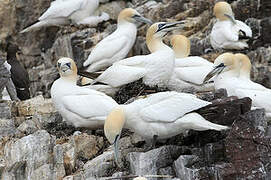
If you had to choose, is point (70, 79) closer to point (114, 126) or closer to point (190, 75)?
point (190, 75)

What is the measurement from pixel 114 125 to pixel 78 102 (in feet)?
5.15

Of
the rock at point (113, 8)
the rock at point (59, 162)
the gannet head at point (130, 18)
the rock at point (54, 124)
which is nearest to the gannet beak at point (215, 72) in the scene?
the rock at point (54, 124)

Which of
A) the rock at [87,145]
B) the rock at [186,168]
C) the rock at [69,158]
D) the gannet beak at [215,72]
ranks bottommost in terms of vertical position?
the rock at [87,145]

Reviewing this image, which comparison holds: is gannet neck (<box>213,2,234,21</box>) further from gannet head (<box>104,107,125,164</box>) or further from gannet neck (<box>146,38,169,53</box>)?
gannet head (<box>104,107,125,164</box>)

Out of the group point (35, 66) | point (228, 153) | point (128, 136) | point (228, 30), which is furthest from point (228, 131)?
point (35, 66)

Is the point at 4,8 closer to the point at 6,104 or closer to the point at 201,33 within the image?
the point at 201,33

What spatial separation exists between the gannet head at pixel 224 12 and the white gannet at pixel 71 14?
266 cm

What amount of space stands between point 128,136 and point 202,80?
220 centimetres

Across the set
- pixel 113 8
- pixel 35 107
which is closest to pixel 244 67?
pixel 35 107

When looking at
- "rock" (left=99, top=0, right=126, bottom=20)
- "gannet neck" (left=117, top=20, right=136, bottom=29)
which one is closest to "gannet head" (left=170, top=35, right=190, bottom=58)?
"gannet neck" (left=117, top=20, right=136, bottom=29)

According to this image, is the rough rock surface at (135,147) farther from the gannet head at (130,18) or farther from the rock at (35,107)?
the gannet head at (130,18)

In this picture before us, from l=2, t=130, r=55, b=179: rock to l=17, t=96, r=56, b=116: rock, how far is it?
2069mm

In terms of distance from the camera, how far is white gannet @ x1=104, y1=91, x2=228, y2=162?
1151 centimetres

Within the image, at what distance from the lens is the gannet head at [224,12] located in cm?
1755
